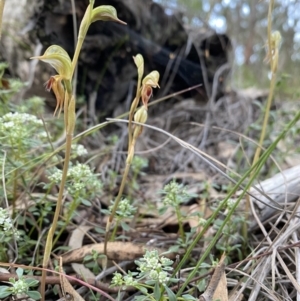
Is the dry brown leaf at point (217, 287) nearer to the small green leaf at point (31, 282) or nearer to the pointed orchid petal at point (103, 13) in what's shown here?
the small green leaf at point (31, 282)

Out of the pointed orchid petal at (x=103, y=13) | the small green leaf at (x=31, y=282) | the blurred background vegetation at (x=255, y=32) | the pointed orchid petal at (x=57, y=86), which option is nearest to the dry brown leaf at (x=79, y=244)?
the small green leaf at (x=31, y=282)

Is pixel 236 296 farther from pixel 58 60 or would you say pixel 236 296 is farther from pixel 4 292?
pixel 58 60

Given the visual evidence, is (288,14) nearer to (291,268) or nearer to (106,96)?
(106,96)

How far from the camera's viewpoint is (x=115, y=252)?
3.25 feet

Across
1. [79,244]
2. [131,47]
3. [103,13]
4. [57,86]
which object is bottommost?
[79,244]

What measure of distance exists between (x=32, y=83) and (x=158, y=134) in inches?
30.2

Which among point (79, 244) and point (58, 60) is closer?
point (58, 60)

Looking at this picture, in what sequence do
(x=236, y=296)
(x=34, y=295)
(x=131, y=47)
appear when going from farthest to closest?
1. (x=131, y=47)
2. (x=236, y=296)
3. (x=34, y=295)

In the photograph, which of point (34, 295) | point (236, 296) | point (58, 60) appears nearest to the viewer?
point (58, 60)

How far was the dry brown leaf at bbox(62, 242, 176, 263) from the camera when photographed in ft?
3.25

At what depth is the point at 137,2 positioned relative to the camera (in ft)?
6.86

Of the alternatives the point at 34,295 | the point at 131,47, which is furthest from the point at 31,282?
the point at 131,47

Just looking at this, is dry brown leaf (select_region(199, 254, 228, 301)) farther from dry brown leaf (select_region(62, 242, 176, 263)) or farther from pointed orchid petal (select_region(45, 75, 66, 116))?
pointed orchid petal (select_region(45, 75, 66, 116))

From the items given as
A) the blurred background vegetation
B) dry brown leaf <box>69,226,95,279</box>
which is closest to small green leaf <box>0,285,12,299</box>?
dry brown leaf <box>69,226,95,279</box>
